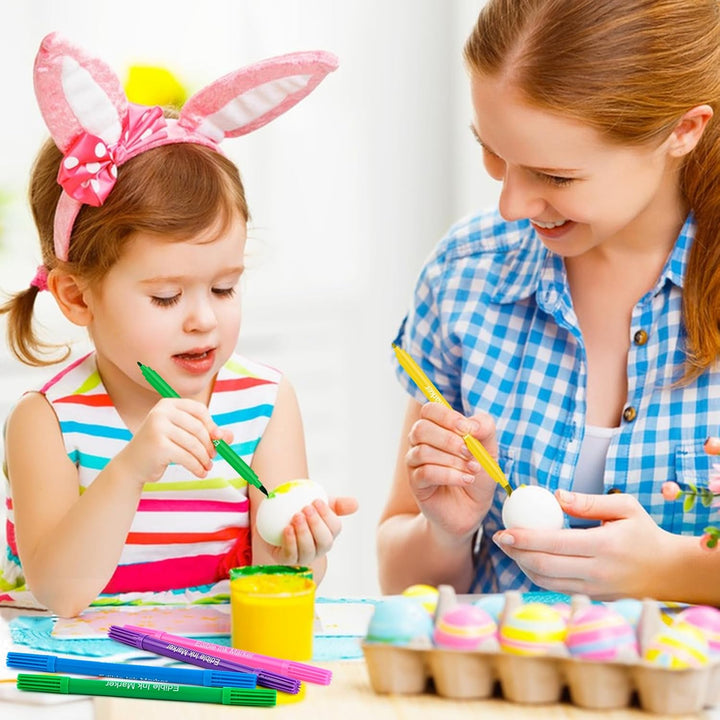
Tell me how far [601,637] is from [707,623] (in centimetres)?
10

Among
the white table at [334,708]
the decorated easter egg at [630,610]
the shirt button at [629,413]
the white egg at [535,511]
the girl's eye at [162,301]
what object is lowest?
the white table at [334,708]

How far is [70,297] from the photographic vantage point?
1.35 meters

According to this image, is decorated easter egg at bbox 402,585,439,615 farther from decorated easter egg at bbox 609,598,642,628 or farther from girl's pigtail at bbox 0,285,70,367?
girl's pigtail at bbox 0,285,70,367

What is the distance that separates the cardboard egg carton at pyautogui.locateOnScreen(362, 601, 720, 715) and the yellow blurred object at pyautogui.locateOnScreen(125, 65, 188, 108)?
0.79 meters

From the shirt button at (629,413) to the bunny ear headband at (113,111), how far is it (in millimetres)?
526

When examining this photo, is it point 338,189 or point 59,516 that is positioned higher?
point 338,189

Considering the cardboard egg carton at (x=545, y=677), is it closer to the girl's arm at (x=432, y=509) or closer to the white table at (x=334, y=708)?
the white table at (x=334, y=708)

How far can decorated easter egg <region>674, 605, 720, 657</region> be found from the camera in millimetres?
913

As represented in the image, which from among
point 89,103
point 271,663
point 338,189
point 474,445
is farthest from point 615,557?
point 338,189

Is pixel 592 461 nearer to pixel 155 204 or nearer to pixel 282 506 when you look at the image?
pixel 282 506

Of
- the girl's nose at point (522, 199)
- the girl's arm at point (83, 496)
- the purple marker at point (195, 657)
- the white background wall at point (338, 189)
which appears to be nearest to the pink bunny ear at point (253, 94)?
the girl's nose at point (522, 199)

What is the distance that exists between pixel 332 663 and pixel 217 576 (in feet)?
1.22

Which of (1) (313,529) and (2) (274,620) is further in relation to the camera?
(1) (313,529)

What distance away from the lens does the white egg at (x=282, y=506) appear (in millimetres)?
1176
